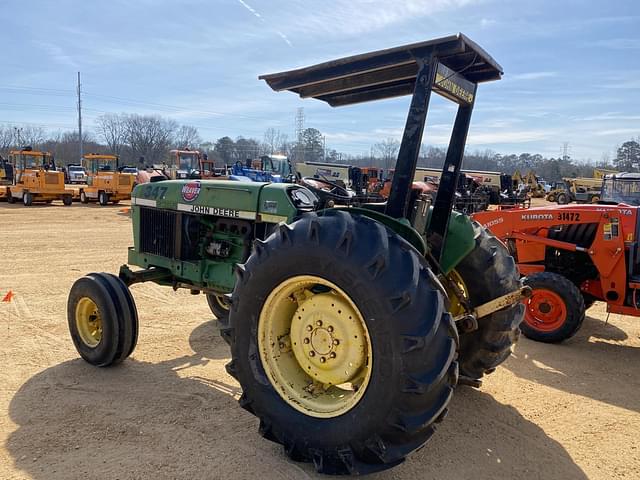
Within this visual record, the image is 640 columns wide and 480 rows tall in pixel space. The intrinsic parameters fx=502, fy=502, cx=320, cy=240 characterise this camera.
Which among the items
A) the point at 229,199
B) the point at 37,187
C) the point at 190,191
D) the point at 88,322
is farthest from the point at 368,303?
the point at 37,187

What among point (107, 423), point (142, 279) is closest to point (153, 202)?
point (142, 279)

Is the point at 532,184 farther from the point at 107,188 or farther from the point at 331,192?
the point at 331,192

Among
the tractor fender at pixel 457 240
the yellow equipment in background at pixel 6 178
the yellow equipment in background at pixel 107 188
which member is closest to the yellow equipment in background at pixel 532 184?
the yellow equipment in background at pixel 107 188

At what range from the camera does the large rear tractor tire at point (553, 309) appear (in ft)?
17.9

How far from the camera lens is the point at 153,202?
5.15 meters

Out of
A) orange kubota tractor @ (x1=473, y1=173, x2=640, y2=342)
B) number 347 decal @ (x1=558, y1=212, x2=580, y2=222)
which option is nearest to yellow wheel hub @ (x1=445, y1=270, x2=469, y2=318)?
orange kubota tractor @ (x1=473, y1=173, x2=640, y2=342)

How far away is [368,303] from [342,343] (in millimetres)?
401

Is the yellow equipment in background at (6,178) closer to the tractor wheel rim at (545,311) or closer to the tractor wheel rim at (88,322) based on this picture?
the tractor wheel rim at (88,322)

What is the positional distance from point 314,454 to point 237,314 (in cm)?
89

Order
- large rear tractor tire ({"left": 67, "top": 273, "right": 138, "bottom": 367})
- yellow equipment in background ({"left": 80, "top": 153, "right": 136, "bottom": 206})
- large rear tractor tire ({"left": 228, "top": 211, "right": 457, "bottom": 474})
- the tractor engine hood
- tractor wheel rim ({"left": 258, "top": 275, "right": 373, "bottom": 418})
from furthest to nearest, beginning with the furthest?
yellow equipment in background ({"left": 80, "top": 153, "right": 136, "bottom": 206}), the tractor engine hood, large rear tractor tire ({"left": 67, "top": 273, "right": 138, "bottom": 367}), tractor wheel rim ({"left": 258, "top": 275, "right": 373, "bottom": 418}), large rear tractor tire ({"left": 228, "top": 211, "right": 457, "bottom": 474})

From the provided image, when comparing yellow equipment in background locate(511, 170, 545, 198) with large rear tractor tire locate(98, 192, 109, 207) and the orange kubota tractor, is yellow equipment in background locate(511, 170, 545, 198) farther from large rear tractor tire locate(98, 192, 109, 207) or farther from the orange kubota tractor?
the orange kubota tractor

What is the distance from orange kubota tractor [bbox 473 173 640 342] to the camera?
5551 millimetres

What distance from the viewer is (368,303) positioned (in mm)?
2488

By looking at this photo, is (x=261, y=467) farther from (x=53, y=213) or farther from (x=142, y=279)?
(x=53, y=213)
